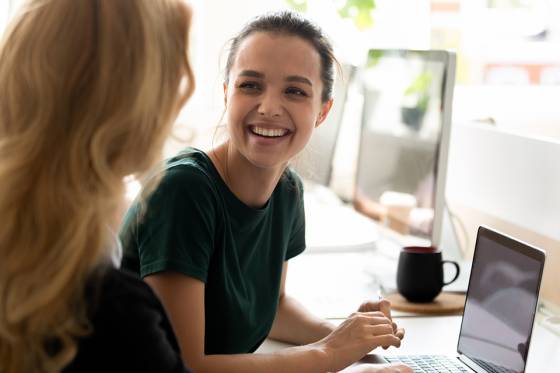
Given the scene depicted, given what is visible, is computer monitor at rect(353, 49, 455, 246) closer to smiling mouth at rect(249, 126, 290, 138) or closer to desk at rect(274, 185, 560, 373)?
desk at rect(274, 185, 560, 373)

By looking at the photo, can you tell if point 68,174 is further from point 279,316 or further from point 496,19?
point 496,19

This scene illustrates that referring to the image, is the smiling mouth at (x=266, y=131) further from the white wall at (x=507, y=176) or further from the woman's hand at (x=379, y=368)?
the white wall at (x=507, y=176)

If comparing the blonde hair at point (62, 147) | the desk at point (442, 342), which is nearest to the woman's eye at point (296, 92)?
the desk at point (442, 342)

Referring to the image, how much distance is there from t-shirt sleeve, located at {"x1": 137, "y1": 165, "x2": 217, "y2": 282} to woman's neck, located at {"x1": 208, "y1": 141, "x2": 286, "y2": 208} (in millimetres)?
101

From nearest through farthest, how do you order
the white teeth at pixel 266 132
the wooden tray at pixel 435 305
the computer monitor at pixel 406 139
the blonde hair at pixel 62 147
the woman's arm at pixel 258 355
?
the blonde hair at pixel 62 147
the woman's arm at pixel 258 355
the white teeth at pixel 266 132
the wooden tray at pixel 435 305
the computer monitor at pixel 406 139

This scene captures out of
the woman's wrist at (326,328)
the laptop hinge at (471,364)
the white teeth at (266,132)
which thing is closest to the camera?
the laptop hinge at (471,364)

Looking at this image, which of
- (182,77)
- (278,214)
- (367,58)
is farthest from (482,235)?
(367,58)

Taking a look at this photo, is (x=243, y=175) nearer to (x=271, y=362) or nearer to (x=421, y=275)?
(x=271, y=362)

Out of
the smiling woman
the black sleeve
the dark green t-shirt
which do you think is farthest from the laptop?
the black sleeve

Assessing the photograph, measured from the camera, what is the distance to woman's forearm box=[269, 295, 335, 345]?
1560mm

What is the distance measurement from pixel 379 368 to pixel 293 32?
621 millimetres

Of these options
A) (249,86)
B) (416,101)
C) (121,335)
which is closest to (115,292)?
(121,335)

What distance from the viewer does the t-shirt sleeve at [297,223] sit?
1603mm

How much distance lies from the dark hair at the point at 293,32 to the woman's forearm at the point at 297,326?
16.9 inches
